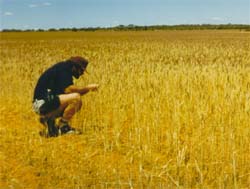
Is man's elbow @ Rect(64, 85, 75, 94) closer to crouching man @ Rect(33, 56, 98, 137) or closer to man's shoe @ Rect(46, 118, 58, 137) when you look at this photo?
crouching man @ Rect(33, 56, 98, 137)

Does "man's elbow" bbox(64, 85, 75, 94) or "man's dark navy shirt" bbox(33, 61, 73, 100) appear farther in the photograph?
"man's elbow" bbox(64, 85, 75, 94)

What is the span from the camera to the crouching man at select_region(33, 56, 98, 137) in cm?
652

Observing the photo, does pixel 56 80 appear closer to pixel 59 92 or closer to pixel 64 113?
pixel 59 92

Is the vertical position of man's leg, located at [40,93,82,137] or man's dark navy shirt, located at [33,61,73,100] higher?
man's dark navy shirt, located at [33,61,73,100]

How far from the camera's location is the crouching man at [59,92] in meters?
6.52

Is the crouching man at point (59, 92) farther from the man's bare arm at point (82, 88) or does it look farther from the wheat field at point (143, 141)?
the wheat field at point (143, 141)

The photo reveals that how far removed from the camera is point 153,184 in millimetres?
4566

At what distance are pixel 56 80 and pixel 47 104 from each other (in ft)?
1.16

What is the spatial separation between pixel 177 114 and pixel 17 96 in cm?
427

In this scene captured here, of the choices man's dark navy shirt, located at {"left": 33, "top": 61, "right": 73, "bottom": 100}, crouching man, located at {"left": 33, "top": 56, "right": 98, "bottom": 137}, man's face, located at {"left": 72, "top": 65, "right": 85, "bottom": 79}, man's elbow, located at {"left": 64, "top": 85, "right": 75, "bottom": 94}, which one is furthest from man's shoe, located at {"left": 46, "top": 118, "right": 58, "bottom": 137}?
man's face, located at {"left": 72, "top": 65, "right": 85, "bottom": 79}

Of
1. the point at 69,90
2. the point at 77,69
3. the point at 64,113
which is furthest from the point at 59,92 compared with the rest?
the point at 77,69

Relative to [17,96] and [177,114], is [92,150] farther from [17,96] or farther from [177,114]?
[17,96]

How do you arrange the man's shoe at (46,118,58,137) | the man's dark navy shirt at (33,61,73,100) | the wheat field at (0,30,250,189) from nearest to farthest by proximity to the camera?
the wheat field at (0,30,250,189) < the man's dark navy shirt at (33,61,73,100) < the man's shoe at (46,118,58,137)

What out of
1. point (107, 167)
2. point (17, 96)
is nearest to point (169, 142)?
point (107, 167)
